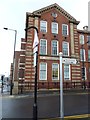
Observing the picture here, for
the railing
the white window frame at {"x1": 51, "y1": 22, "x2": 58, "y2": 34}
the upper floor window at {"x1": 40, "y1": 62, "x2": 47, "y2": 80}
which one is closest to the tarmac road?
the railing

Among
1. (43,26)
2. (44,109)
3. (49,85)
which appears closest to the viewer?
(44,109)

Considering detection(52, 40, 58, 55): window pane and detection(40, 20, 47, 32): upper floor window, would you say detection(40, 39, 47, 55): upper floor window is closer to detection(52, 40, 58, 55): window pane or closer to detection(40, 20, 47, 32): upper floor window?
detection(52, 40, 58, 55): window pane

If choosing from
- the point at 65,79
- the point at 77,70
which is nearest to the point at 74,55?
the point at 77,70

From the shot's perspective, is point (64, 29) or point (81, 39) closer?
point (64, 29)

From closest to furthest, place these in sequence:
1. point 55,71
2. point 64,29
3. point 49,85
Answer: point 49,85 < point 55,71 < point 64,29

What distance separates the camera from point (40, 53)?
2669 centimetres

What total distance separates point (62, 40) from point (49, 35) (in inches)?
91.9

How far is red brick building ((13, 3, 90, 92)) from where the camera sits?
86.0 feet

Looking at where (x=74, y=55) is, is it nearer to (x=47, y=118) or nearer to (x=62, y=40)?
(x=62, y=40)

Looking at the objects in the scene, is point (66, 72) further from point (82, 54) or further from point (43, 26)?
point (43, 26)

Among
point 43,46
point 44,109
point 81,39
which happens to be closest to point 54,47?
point 43,46

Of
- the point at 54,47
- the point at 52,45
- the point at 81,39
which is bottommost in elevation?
the point at 54,47

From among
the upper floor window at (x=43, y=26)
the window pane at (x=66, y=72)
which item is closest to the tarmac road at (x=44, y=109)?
the window pane at (x=66, y=72)

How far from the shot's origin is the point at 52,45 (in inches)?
1107
